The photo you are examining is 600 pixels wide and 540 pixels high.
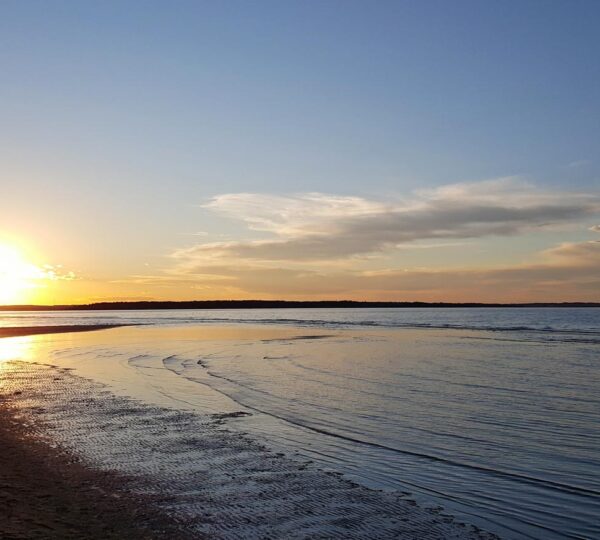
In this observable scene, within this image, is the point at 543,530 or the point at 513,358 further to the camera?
the point at 513,358

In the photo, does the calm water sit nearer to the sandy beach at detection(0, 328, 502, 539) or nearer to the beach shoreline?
the sandy beach at detection(0, 328, 502, 539)

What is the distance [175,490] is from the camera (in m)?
10.2

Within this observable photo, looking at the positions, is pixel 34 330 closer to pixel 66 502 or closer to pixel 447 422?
pixel 447 422

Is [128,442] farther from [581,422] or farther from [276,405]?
[581,422]

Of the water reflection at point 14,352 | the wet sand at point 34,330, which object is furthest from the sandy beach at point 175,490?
the wet sand at point 34,330

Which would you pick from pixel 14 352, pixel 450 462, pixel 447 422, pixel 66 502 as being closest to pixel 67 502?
pixel 66 502

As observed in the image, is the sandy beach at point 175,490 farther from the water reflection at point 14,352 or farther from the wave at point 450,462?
the water reflection at point 14,352

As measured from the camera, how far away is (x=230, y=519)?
8.77m

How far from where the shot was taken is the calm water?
10008 mm

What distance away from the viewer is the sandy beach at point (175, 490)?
27.4ft

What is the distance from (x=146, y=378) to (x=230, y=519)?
718 inches

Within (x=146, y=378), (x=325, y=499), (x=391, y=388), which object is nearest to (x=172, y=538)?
(x=325, y=499)

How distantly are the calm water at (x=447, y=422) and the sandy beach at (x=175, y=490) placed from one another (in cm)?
88

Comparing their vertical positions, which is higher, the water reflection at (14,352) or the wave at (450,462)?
the wave at (450,462)
